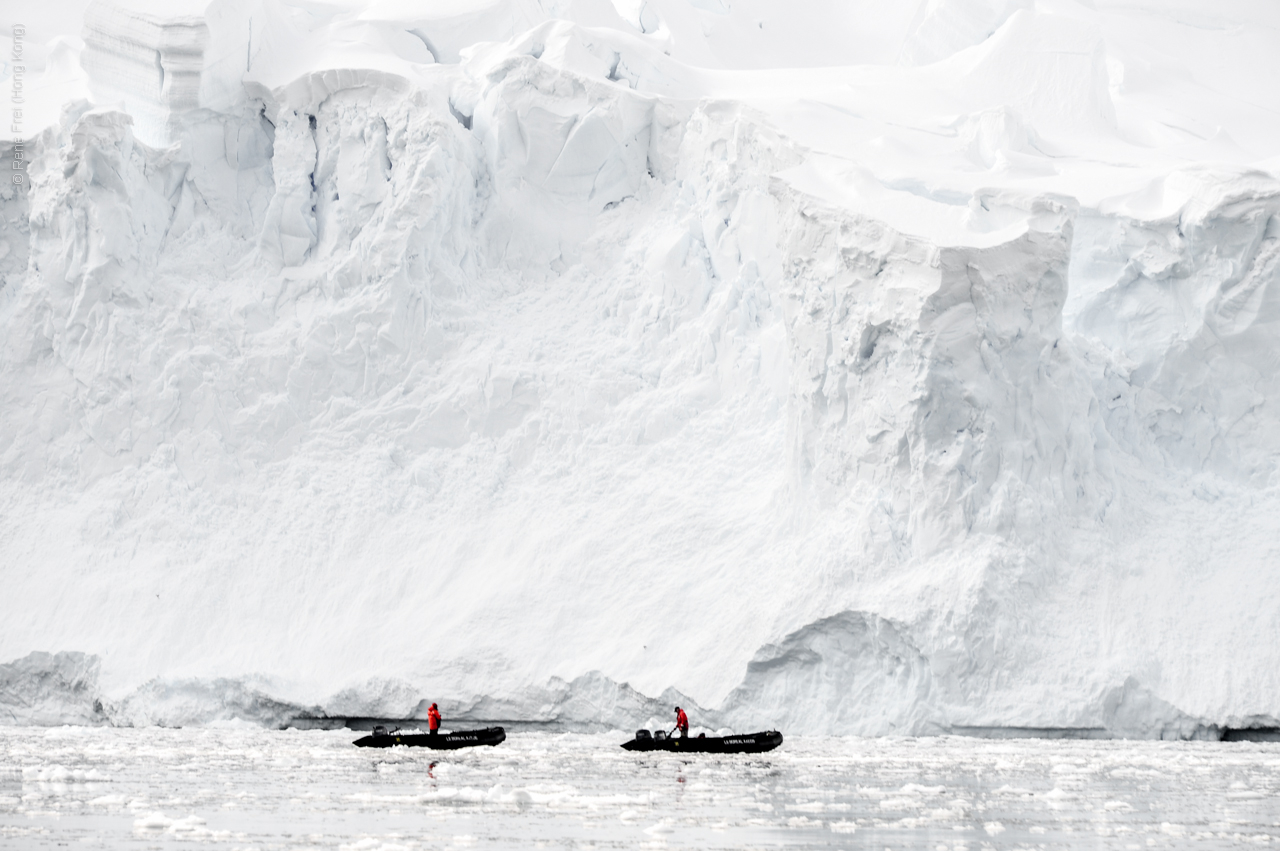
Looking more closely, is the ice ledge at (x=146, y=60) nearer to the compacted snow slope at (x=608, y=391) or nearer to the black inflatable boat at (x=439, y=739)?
the compacted snow slope at (x=608, y=391)

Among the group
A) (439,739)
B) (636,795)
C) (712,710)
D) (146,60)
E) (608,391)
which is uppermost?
(146,60)

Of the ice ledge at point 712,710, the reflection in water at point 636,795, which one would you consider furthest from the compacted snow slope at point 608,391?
the reflection in water at point 636,795

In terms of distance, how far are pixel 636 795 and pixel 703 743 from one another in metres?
5.22

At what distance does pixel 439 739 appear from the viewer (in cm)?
2208

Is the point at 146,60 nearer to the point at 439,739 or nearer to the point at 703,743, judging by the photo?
the point at 439,739

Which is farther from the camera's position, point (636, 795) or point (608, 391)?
point (608, 391)

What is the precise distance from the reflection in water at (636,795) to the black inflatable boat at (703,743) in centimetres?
22

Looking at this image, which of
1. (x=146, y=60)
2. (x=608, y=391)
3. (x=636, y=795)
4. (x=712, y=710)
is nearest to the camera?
(x=636, y=795)

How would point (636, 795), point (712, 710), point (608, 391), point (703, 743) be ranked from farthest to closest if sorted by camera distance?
1. point (608, 391)
2. point (712, 710)
3. point (703, 743)
4. point (636, 795)

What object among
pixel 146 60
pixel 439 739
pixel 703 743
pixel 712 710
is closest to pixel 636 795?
pixel 703 743

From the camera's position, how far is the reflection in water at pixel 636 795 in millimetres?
13336

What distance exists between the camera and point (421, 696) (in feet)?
82.5

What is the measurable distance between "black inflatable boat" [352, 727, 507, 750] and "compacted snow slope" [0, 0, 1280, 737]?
286cm

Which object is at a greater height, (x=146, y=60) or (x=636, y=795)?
(x=146, y=60)
